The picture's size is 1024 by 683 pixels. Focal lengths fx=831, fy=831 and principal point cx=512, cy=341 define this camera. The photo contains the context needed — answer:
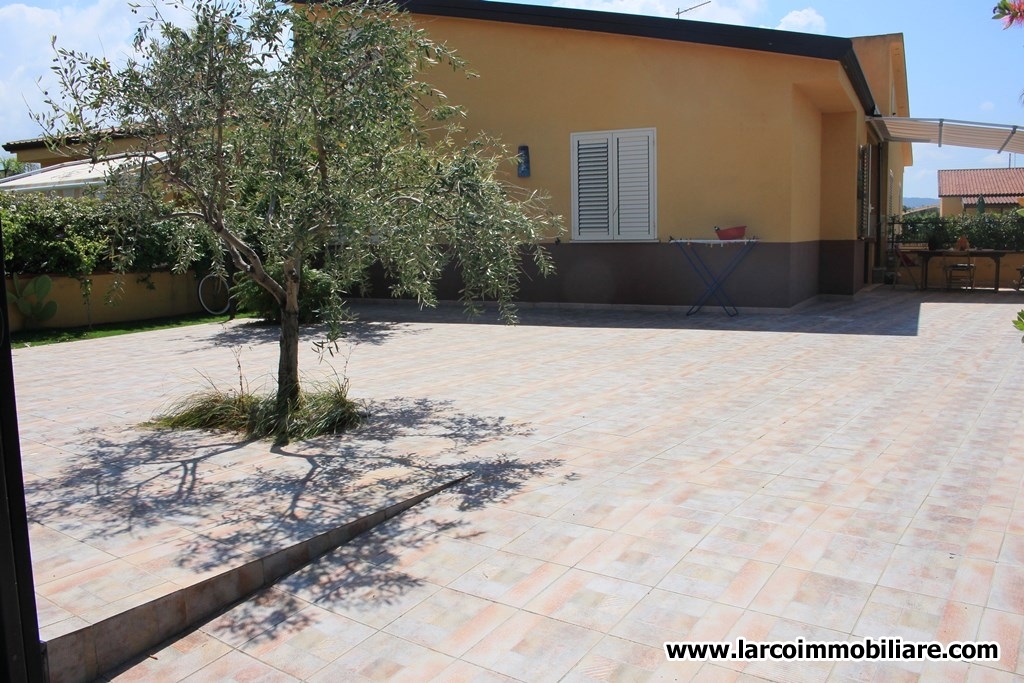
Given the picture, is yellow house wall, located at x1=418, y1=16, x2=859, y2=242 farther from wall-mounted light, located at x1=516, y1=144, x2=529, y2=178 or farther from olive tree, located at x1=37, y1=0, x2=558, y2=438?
olive tree, located at x1=37, y1=0, x2=558, y2=438

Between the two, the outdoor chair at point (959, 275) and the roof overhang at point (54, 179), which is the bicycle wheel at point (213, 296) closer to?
the roof overhang at point (54, 179)

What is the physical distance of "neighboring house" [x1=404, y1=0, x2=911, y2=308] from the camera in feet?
41.4

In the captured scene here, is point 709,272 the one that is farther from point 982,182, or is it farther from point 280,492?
point 982,182

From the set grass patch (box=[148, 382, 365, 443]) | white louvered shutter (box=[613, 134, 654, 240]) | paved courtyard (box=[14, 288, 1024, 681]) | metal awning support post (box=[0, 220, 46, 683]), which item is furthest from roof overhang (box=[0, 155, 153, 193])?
metal awning support post (box=[0, 220, 46, 683])

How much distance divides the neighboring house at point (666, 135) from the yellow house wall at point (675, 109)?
2 centimetres

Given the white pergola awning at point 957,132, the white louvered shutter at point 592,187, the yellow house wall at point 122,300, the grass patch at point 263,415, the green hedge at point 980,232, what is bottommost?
the grass patch at point 263,415

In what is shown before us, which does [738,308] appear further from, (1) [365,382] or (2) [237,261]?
(2) [237,261]

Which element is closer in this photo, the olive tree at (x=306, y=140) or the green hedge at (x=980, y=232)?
the olive tree at (x=306, y=140)

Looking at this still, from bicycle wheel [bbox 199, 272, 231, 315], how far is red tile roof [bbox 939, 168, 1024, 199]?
34730 millimetres

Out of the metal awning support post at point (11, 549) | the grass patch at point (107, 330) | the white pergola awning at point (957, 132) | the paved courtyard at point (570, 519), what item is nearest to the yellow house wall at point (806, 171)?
the white pergola awning at point (957, 132)

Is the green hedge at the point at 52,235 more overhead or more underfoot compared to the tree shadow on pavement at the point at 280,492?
more overhead

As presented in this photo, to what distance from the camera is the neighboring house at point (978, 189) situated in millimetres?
38219

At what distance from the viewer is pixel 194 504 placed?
4.70m

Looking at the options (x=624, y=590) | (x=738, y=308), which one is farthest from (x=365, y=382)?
(x=738, y=308)
